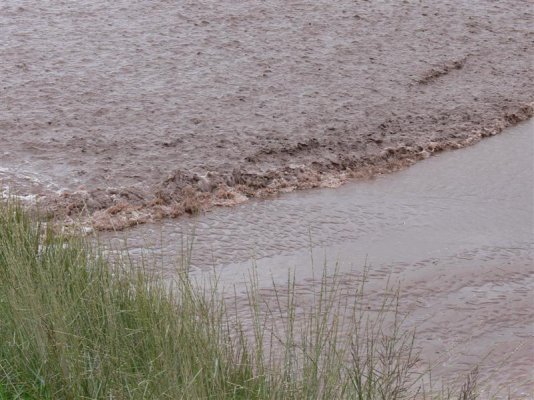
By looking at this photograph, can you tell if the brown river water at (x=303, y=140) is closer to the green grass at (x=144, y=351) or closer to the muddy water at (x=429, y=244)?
the muddy water at (x=429, y=244)

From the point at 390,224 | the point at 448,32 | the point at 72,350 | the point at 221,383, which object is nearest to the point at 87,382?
the point at 72,350

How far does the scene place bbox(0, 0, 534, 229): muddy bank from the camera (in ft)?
23.8

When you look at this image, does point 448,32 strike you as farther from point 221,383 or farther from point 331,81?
point 221,383

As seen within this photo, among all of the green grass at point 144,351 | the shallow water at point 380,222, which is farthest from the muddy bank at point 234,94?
the green grass at point 144,351

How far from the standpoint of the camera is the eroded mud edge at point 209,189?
6.66m

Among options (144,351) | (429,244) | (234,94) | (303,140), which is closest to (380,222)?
(429,244)

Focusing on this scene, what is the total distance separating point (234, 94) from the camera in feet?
28.2

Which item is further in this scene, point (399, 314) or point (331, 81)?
point (331, 81)

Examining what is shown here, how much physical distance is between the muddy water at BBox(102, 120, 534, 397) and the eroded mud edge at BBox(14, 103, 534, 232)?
0.11 m

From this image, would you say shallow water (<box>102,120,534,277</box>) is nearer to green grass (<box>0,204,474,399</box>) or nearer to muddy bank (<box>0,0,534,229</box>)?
muddy bank (<box>0,0,534,229</box>)

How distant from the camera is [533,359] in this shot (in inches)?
202

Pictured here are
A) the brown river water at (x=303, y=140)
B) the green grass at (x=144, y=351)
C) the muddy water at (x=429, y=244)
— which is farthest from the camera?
the brown river water at (x=303, y=140)

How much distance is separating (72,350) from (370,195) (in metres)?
3.83

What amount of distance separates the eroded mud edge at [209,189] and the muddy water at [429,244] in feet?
0.36
